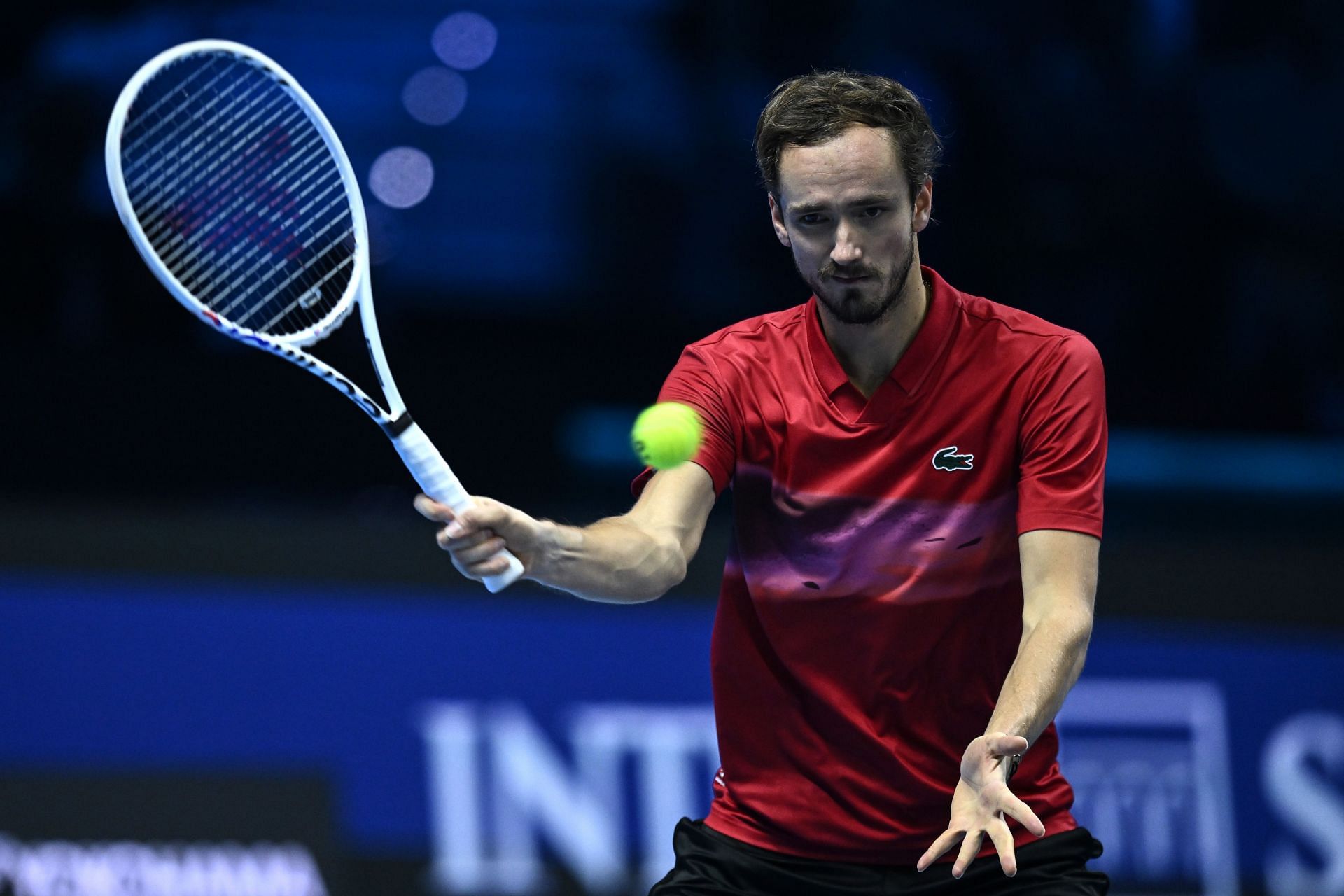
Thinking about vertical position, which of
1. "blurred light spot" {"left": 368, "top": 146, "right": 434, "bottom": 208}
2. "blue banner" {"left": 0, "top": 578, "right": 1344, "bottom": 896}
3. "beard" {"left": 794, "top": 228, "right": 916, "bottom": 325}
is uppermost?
"blurred light spot" {"left": 368, "top": 146, "right": 434, "bottom": 208}

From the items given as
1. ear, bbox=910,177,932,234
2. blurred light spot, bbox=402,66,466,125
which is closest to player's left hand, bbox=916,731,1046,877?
ear, bbox=910,177,932,234

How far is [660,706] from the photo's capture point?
19.7 feet

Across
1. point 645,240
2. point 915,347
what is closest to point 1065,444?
point 915,347

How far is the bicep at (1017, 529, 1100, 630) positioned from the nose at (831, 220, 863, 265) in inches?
21.7

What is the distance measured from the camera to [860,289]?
3.16 m

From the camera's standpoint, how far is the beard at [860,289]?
314 cm

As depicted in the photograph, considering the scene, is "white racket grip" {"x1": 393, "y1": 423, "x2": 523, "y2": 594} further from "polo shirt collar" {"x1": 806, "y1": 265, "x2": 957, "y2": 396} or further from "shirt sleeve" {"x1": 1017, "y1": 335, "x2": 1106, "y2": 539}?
"shirt sleeve" {"x1": 1017, "y1": 335, "x2": 1106, "y2": 539}

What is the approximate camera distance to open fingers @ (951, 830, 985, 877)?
2.64 meters

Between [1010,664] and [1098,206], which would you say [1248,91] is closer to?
[1098,206]

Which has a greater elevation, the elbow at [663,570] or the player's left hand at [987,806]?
the elbow at [663,570]

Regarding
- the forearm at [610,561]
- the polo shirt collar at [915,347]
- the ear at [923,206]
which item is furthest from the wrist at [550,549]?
the ear at [923,206]

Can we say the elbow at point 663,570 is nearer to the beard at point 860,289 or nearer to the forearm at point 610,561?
the forearm at point 610,561

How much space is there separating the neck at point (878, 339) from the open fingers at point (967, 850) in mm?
878

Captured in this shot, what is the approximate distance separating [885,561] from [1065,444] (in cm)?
37
